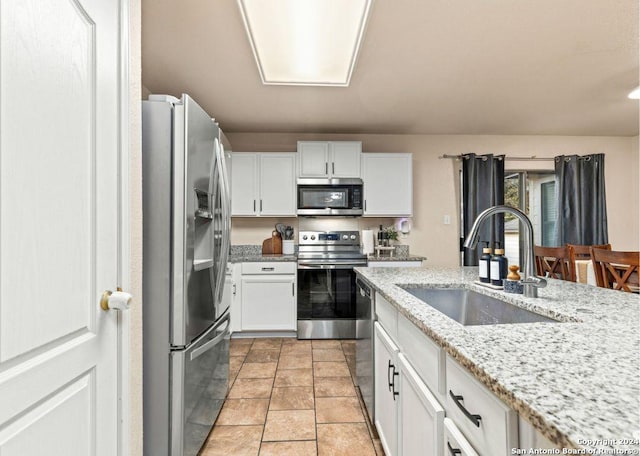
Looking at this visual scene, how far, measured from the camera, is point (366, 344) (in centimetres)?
189

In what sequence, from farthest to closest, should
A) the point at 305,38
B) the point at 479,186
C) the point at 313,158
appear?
the point at 479,186, the point at 313,158, the point at 305,38

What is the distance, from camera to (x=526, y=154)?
169 inches

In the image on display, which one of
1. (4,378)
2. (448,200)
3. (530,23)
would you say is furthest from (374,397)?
(448,200)

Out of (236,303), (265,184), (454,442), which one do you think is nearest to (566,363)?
(454,442)

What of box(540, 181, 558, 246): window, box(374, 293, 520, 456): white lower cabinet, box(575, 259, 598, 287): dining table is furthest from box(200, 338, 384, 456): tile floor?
box(540, 181, 558, 246): window

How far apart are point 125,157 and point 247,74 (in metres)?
1.84

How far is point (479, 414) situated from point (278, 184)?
3.33 m

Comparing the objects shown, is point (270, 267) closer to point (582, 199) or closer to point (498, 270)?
point (498, 270)

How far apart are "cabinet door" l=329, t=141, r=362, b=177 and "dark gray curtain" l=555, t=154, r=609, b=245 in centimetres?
275

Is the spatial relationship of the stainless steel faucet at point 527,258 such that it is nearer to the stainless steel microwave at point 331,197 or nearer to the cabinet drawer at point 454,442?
the cabinet drawer at point 454,442

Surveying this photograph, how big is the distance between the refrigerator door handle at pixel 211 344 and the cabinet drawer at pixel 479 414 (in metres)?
1.13

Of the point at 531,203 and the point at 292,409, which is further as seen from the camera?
the point at 531,203

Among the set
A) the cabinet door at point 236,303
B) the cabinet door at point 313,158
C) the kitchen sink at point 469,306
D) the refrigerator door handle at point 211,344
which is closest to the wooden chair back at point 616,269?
the kitchen sink at point 469,306

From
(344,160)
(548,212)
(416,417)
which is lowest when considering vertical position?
(416,417)
